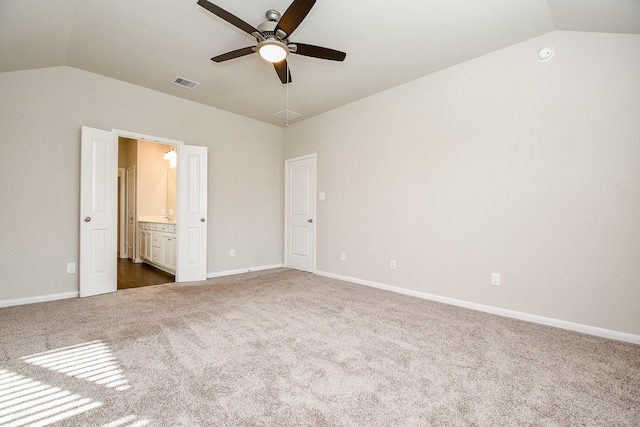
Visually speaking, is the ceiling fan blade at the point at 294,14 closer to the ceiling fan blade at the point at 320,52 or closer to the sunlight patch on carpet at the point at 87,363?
the ceiling fan blade at the point at 320,52

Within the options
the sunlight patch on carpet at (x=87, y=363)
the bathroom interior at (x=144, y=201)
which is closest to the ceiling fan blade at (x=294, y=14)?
the sunlight patch on carpet at (x=87, y=363)

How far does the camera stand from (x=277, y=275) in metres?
4.92

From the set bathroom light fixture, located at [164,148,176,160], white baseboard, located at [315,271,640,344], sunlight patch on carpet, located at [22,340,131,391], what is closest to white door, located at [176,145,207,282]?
bathroom light fixture, located at [164,148,176,160]

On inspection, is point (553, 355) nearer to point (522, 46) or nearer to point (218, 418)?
point (218, 418)

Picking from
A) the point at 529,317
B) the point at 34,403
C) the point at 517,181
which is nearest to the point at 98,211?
the point at 34,403

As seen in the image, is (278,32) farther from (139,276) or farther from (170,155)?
(170,155)

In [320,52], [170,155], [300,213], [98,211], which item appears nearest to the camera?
[320,52]

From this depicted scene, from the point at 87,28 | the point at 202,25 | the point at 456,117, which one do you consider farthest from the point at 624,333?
the point at 87,28

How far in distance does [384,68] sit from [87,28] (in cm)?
310

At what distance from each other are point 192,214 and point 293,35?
2958 mm

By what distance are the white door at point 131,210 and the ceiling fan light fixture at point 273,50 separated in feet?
17.5

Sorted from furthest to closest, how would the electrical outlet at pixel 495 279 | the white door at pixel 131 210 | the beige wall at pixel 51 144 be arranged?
the white door at pixel 131 210, the beige wall at pixel 51 144, the electrical outlet at pixel 495 279

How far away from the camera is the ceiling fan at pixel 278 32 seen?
1984 mm

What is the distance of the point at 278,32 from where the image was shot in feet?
7.38
